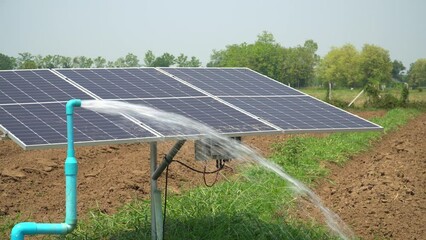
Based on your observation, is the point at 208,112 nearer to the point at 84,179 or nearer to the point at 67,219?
the point at 67,219

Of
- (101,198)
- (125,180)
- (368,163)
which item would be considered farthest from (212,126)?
(368,163)

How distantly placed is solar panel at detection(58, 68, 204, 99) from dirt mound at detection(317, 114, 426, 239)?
348cm

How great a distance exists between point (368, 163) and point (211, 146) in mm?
8735

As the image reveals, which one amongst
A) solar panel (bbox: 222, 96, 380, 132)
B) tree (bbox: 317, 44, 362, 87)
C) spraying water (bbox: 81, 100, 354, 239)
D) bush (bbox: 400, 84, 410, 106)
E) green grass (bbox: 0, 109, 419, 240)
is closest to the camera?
spraying water (bbox: 81, 100, 354, 239)

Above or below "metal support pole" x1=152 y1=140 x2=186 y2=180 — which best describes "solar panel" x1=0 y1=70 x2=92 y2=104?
above

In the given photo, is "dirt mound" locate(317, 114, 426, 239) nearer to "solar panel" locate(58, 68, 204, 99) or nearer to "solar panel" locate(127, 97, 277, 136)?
"solar panel" locate(127, 97, 277, 136)

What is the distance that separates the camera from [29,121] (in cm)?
816

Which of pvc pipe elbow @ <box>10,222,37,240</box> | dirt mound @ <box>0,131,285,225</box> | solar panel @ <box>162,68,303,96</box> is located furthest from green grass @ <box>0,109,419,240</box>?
pvc pipe elbow @ <box>10,222,37,240</box>

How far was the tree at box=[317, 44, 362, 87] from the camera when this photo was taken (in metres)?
110

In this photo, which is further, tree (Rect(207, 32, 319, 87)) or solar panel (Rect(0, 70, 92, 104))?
tree (Rect(207, 32, 319, 87))

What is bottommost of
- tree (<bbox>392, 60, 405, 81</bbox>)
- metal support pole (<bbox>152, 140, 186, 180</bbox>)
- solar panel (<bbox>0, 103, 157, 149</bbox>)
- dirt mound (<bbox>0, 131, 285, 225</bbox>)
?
tree (<bbox>392, 60, 405, 81</bbox>)

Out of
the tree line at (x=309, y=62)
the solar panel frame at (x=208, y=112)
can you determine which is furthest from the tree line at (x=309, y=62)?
the solar panel frame at (x=208, y=112)

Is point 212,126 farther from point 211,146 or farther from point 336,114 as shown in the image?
point 336,114

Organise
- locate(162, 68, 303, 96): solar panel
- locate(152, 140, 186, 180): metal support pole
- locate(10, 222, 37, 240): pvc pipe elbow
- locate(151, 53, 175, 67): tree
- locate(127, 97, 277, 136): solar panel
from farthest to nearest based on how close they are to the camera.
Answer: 1. locate(151, 53, 175, 67): tree
2. locate(162, 68, 303, 96): solar panel
3. locate(152, 140, 186, 180): metal support pole
4. locate(127, 97, 277, 136): solar panel
5. locate(10, 222, 37, 240): pvc pipe elbow
